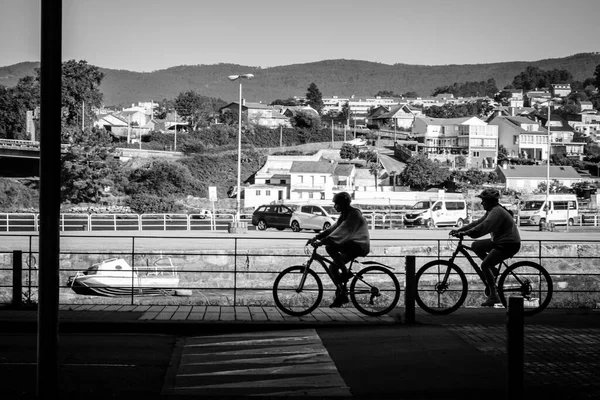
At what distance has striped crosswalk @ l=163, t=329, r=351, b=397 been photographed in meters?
6.95

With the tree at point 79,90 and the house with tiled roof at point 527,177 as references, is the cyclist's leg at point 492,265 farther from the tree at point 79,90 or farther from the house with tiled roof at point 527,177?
the tree at point 79,90

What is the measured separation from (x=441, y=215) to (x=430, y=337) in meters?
40.7

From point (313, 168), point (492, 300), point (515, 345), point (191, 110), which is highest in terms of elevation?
point (191, 110)

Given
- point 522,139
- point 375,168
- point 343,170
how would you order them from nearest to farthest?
point 343,170
point 375,168
point 522,139

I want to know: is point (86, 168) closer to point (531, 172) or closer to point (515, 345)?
point (531, 172)

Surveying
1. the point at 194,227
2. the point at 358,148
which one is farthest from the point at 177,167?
the point at 194,227

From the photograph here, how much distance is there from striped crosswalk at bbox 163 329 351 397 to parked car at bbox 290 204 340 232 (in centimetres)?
3172

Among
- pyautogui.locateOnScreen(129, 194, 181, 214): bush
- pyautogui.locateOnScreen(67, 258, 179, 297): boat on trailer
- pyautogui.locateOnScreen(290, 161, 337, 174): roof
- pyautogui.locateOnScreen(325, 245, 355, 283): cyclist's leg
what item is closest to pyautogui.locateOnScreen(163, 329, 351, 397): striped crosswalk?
pyautogui.locateOnScreen(325, 245, 355, 283): cyclist's leg

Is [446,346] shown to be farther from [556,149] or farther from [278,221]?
[556,149]

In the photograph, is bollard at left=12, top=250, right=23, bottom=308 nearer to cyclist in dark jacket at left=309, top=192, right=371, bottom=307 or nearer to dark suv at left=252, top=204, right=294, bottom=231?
Answer: cyclist in dark jacket at left=309, top=192, right=371, bottom=307

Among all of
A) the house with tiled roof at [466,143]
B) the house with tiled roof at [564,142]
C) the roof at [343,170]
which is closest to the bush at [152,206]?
the roof at [343,170]

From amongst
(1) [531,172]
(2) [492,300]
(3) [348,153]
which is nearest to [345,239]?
(2) [492,300]

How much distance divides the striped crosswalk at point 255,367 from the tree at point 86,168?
215 feet

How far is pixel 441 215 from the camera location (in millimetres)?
49281
